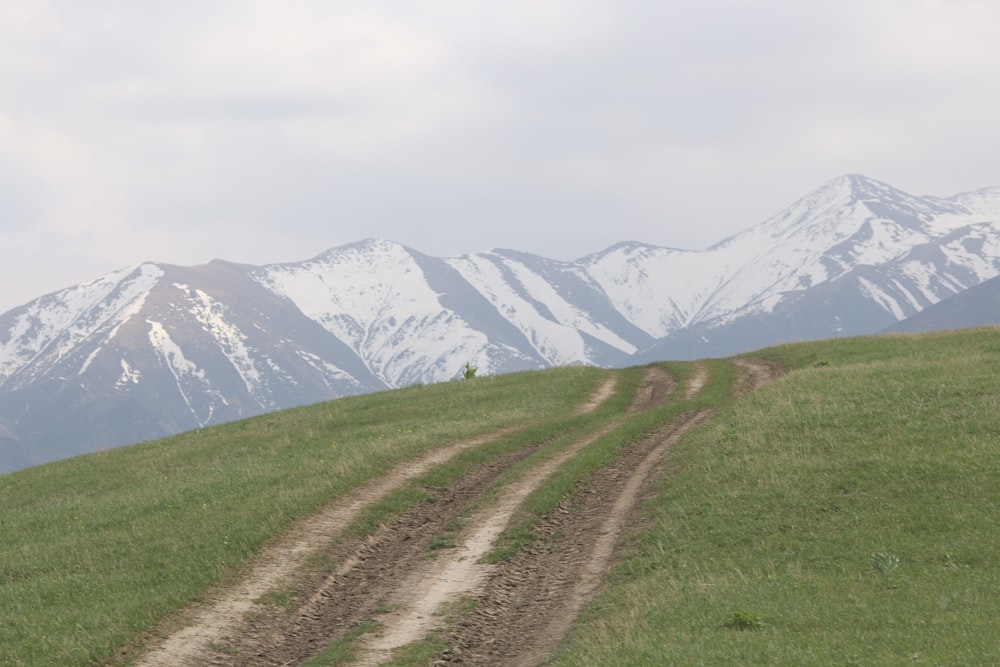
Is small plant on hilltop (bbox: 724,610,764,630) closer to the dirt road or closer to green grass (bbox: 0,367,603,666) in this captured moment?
the dirt road

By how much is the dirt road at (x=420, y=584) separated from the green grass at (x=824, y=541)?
1325 millimetres

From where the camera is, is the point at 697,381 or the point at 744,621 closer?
the point at 744,621

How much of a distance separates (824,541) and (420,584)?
982cm

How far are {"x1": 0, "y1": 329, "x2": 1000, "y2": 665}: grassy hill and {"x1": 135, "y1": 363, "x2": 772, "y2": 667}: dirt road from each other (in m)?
0.74

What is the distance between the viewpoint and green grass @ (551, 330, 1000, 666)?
1742 cm

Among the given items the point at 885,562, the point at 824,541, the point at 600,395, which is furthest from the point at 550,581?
the point at 600,395

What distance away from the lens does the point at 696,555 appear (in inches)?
933

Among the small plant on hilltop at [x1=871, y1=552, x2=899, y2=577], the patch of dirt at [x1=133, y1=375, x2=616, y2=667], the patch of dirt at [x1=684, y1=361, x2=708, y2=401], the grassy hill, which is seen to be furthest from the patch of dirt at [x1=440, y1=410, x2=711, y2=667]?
the patch of dirt at [x1=684, y1=361, x2=708, y2=401]

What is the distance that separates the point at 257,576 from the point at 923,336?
46.2 meters

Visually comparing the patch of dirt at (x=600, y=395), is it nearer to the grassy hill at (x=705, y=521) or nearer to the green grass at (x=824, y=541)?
the grassy hill at (x=705, y=521)

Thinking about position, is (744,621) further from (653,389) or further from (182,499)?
(653,389)

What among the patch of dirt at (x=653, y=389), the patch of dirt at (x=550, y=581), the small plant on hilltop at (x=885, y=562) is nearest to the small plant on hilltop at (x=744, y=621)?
the patch of dirt at (x=550, y=581)

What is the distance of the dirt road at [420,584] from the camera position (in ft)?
66.4

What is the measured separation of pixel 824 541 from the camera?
76.9 ft
